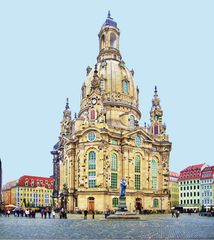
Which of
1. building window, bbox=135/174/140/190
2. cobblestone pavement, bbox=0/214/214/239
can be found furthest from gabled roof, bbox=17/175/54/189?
cobblestone pavement, bbox=0/214/214/239

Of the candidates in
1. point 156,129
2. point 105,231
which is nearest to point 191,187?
point 156,129

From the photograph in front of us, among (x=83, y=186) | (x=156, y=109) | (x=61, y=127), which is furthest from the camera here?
(x=61, y=127)

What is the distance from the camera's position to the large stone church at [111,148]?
78562 mm

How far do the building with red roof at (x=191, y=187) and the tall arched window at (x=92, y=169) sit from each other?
54.6 meters

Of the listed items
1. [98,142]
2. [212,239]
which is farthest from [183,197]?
[212,239]

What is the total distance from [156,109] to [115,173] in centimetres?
2289

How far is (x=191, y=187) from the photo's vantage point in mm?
125750

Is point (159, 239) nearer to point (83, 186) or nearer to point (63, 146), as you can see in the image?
point (83, 186)

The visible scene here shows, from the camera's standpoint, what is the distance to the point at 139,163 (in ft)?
281

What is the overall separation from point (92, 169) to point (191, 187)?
5688 centimetres

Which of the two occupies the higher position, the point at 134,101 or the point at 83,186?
the point at 134,101

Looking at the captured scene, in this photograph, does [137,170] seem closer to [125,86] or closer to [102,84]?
[125,86]

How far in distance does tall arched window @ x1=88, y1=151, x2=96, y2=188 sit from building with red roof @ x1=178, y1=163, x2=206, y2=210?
54613 millimetres

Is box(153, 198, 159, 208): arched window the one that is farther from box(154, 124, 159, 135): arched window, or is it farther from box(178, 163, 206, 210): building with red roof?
box(178, 163, 206, 210): building with red roof
